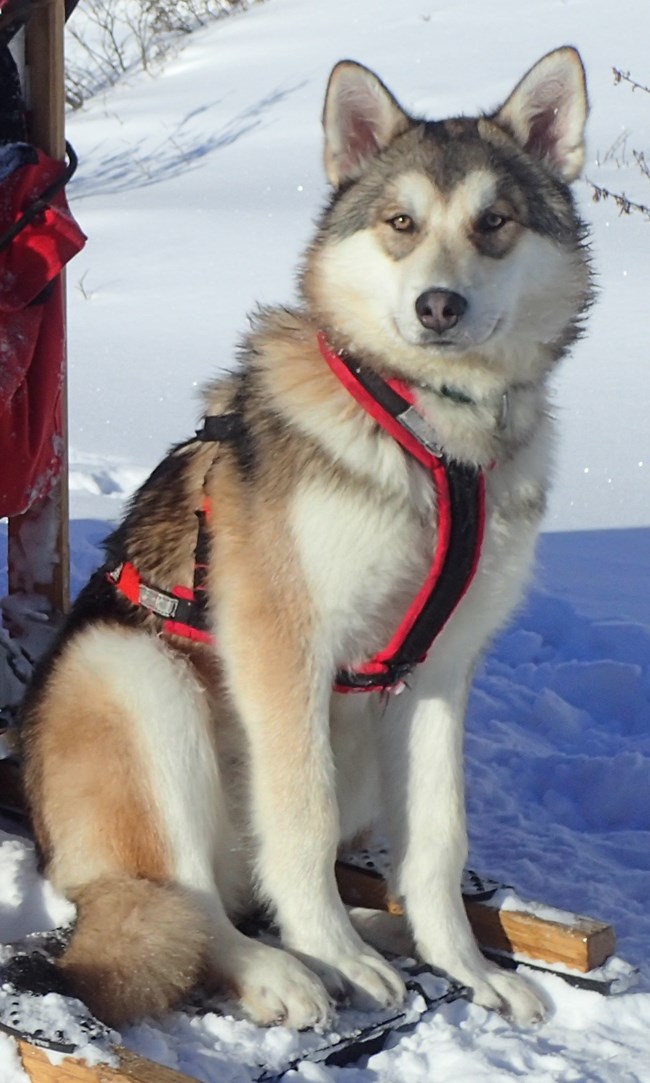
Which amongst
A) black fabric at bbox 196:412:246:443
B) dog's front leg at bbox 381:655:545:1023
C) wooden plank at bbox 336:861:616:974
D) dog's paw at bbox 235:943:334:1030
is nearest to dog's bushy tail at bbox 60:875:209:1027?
dog's paw at bbox 235:943:334:1030

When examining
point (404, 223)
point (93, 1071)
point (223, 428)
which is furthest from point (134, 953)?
point (404, 223)

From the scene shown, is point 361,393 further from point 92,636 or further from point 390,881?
point 390,881

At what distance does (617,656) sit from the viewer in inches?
185

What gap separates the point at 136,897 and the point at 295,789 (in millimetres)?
350

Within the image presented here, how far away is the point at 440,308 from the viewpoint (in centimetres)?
246

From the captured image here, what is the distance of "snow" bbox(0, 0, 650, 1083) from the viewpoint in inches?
103

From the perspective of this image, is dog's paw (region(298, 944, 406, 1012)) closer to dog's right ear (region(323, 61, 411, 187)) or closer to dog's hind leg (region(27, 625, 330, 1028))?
dog's hind leg (region(27, 625, 330, 1028))

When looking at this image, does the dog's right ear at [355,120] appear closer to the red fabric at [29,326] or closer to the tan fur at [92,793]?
the red fabric at [29,326]

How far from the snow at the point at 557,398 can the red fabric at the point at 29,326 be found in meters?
0.44

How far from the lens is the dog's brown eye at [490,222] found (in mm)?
2617

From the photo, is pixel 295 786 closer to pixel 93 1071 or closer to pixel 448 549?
pixel 448 549

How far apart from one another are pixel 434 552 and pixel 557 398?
137 inches

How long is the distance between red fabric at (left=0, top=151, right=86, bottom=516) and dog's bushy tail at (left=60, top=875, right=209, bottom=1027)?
44.6 inches

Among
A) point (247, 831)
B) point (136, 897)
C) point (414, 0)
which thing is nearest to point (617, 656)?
point (247, 831)
